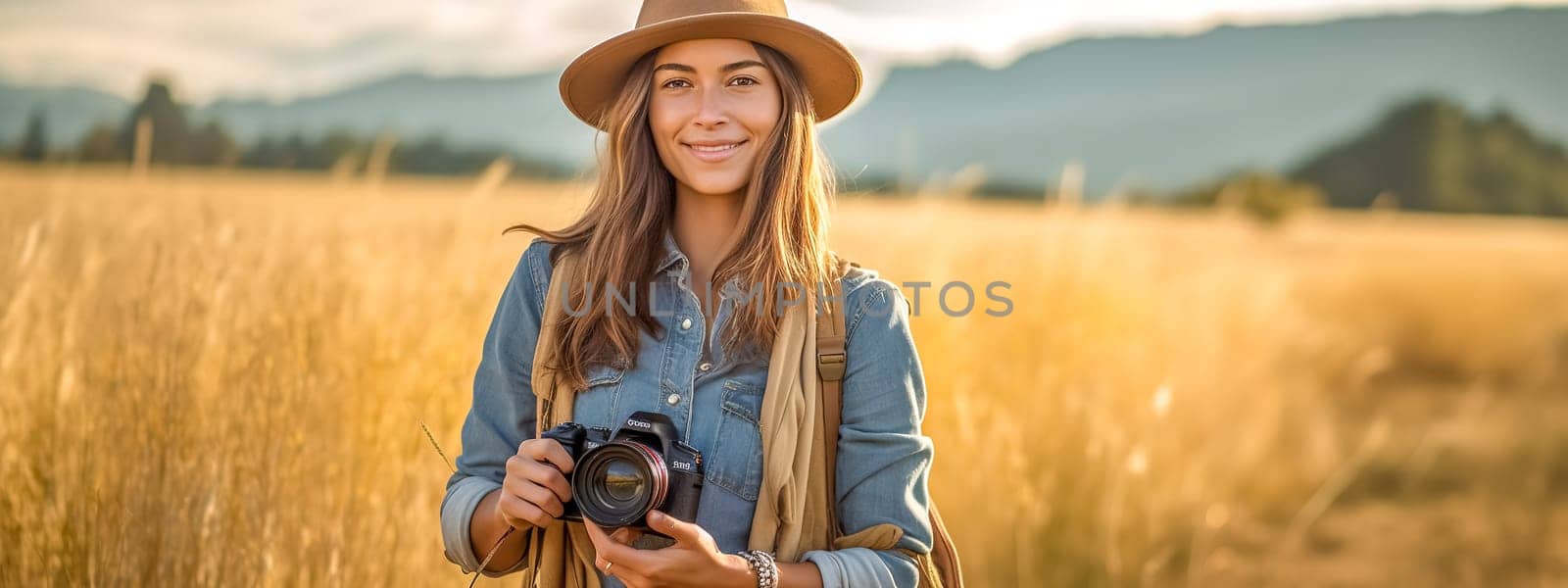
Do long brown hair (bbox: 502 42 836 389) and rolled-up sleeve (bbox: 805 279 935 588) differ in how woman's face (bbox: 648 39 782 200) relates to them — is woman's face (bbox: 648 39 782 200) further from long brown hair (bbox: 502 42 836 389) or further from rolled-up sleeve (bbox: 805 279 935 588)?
rolled-up sleeve (bbox: 805 279 935 588)

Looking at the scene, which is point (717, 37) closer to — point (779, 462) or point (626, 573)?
point (779, 462)

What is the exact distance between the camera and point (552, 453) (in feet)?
5.11

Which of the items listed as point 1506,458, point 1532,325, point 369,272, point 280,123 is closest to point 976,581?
point 369,272

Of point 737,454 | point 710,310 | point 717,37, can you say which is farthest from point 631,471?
point 717,37

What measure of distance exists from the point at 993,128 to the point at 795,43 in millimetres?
162392

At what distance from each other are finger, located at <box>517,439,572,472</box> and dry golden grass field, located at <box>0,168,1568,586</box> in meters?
0.75

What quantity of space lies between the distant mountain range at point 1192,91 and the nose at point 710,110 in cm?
4018

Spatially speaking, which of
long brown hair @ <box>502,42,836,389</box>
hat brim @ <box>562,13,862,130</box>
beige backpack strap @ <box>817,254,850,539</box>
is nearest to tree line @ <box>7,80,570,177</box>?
hat brim @ <box>562,13,862,130</box>

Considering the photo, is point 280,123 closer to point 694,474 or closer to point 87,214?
point 87,214

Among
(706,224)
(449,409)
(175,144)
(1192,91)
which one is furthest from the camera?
(1192,91)

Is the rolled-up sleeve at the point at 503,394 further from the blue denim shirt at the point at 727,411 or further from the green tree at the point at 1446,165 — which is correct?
the green tree at the point at 1446,165

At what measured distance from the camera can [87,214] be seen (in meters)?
3.60

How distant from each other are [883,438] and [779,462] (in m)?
0.17

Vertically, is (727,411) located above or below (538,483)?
above
